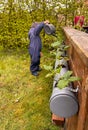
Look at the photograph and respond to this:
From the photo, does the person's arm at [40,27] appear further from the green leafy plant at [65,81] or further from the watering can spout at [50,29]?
the green leafy plant at [65,81]

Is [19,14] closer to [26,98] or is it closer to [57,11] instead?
[57,11]

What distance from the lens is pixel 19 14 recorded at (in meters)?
7.74

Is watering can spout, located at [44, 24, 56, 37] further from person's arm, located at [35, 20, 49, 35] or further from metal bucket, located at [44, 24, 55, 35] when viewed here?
person's arm, located at [35, 20, 49, 35]

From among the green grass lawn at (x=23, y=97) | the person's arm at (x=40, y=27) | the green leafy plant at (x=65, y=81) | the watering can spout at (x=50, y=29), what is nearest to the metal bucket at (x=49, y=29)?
the watering can spout at (x=50, y=29)

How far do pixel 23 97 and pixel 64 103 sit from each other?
9.14 ft

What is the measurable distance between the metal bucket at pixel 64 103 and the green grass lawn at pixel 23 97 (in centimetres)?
169

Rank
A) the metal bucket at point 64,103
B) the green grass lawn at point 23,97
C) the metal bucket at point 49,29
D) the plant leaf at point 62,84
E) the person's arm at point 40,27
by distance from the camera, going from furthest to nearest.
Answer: the person's arm at point 40,27, the metal bucket at point 49,29, the green grass lawn at point 23,97, the metal bucket at point 64,103, the plant leaf at point 62,84

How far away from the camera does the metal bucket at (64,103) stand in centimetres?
217

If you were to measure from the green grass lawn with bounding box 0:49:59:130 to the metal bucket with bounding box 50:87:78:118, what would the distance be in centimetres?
169

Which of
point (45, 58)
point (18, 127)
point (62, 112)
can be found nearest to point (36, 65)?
point (45, 58)

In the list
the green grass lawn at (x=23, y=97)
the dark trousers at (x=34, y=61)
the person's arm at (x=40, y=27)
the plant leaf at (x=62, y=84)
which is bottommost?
the green grass lawn at (x=23, y=97)

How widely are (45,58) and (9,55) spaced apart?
1.15 metres

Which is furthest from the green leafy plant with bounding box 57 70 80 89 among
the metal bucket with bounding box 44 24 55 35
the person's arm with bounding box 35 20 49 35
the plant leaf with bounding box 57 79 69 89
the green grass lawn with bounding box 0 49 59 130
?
the person's arm with bounding box 35 20 49 35

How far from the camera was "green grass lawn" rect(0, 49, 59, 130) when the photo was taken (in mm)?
4008
